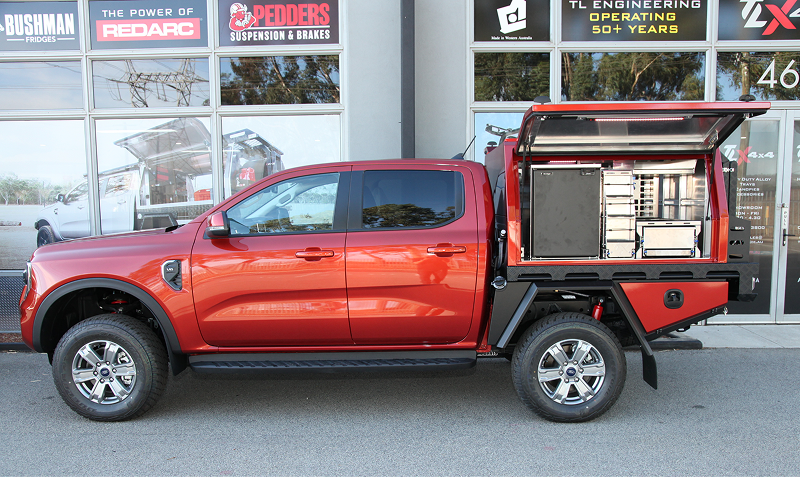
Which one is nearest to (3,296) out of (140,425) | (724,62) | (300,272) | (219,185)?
(219,185)

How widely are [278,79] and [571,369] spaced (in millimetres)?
5696

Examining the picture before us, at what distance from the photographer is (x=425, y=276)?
384cm

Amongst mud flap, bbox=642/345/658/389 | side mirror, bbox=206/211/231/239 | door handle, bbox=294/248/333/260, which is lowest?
mud flap, bbox=642/345/658/389

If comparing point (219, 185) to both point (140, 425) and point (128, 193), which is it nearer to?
point (128, 193)

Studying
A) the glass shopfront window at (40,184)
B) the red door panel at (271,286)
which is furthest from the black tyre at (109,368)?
the glass shopfront window at (40,184)

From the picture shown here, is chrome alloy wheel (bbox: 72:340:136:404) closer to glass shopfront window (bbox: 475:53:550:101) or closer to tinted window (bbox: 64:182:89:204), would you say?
tinted window (bbox: 64:182:89:204)

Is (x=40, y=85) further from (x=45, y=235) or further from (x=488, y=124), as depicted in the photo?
(x=488, y=124)

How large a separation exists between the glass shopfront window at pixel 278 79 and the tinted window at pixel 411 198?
147 inches

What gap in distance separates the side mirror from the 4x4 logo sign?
759 cm

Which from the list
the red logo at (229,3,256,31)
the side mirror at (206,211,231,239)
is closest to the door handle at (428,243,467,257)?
the side mirror at (206,211,231,239)

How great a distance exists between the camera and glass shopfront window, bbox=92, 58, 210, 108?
291 inches

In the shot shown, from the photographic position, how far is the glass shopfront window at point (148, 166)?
7465mm

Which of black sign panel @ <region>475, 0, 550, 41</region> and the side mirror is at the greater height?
black sign panel @ <region>475, 0, 550, 41</region>

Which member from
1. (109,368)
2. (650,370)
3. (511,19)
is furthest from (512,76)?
Answer: (109,368)
